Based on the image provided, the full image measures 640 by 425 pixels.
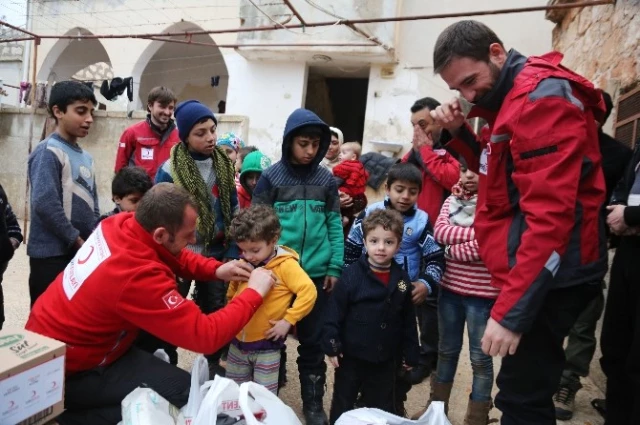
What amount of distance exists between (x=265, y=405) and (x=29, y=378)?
0.83 m

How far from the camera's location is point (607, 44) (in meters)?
3.82

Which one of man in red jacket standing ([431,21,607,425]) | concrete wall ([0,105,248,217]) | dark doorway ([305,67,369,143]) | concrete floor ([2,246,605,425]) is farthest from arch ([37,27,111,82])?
man in red jacket standing ([431,21,607,425])

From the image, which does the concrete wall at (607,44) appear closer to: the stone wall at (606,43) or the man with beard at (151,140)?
the stone wall at (606,43)

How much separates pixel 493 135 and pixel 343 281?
1087mm

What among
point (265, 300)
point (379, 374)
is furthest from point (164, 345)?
point (379, 374)

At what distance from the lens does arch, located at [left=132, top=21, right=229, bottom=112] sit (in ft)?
45.1

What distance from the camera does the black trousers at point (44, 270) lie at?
108 inches

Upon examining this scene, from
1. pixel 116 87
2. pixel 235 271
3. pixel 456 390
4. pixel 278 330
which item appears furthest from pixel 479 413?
pixel 116 87

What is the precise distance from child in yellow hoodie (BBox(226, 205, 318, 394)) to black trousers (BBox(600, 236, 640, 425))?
1468mm

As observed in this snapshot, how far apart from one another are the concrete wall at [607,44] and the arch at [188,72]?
1052cm

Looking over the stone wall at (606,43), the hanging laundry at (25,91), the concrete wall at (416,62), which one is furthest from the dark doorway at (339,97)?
the hanging laundry at (25,91)

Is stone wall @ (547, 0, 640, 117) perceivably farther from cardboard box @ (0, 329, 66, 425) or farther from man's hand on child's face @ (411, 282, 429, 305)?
cardboard box @ (0, 329, 66, 425)

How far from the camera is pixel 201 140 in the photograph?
295 centimetres

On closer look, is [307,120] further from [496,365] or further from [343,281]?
[496,365]
